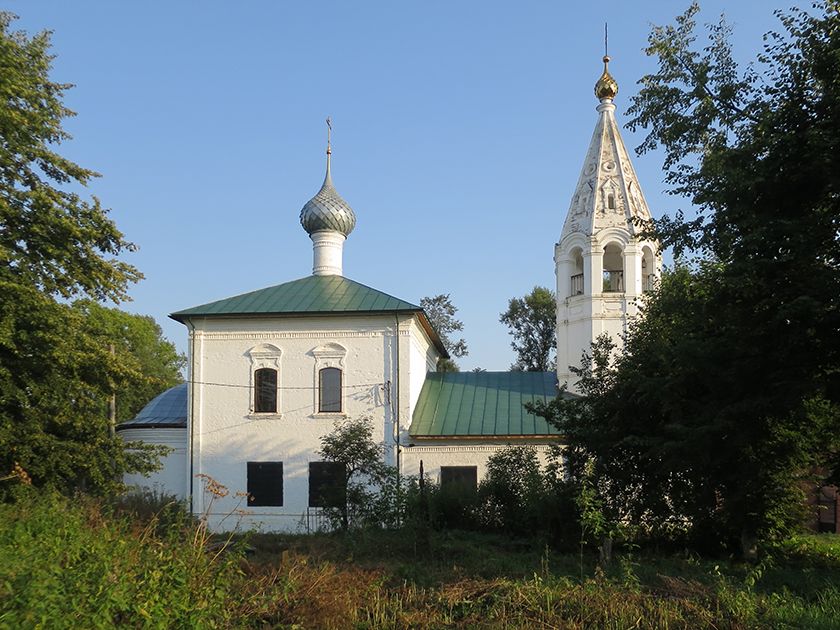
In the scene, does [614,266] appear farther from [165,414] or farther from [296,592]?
[296,592]

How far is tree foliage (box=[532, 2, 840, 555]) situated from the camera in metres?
Answer: 10.1

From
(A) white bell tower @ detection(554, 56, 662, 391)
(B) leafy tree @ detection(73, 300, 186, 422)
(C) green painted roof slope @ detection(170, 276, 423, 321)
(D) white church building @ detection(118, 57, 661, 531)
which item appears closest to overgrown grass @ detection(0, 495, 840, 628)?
(D) white church building @ detection(118, 57, 661, 531)

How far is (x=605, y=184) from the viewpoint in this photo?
24.4 metres

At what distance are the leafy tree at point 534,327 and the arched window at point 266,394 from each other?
23.3 m

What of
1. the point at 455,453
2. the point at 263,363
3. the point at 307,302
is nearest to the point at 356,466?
the point at 455,453

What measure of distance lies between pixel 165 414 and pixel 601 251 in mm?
13196

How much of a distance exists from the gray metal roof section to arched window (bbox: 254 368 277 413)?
2.19 meters

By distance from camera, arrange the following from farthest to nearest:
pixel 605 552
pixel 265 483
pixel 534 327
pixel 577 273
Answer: pixel 534 327, pixel 577 273, pixel 265 483, pixel 605 552

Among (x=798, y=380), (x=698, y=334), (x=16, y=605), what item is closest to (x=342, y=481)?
(x=698, y=334)

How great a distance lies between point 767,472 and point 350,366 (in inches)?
480

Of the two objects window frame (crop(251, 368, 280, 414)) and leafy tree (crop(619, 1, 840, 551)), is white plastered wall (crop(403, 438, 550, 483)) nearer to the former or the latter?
window frame (crop(251, 368, 280, 414))

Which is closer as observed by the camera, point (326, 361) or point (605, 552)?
point (605, 552)

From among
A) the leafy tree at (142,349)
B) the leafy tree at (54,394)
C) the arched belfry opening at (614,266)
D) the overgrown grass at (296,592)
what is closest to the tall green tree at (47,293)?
the leafy tree at (54,394)

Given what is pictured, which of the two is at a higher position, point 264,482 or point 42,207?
point 42,207
